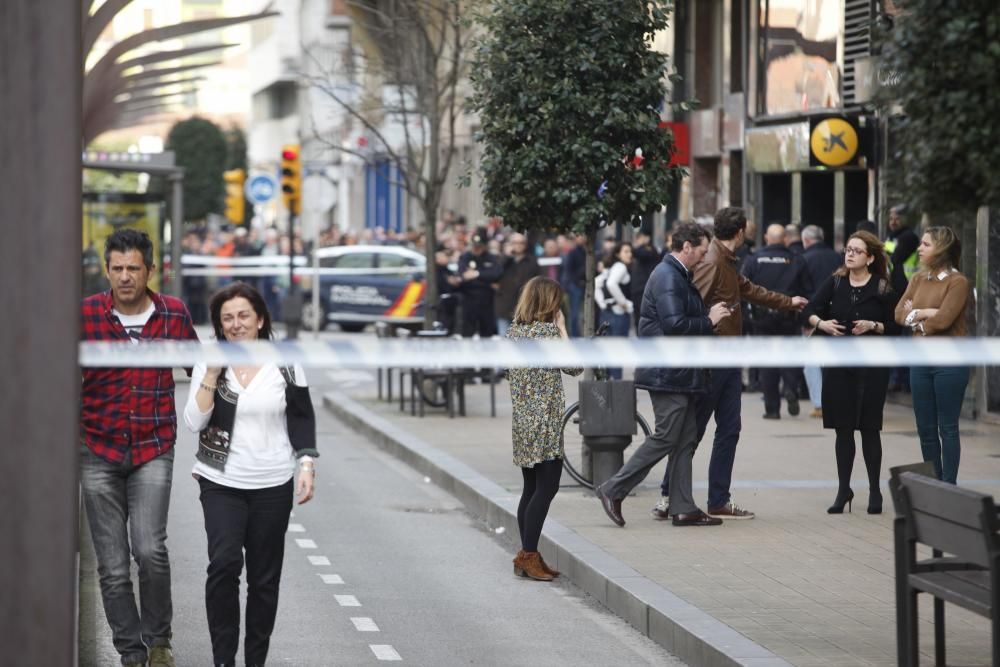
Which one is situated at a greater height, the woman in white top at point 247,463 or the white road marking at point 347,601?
the woman in white top at point 247,463

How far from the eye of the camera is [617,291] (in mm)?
23078

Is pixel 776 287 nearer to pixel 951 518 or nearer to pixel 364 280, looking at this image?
pixel 951 518

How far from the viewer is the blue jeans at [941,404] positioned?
457 inches

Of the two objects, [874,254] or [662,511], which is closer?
[662,511]

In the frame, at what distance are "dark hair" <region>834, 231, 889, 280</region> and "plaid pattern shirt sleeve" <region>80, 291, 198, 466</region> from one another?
19.3ft

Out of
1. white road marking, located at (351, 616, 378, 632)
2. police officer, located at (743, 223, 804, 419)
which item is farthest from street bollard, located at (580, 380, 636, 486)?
police officer, located at (743, 223, 804, 419)

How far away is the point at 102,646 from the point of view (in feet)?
27.1

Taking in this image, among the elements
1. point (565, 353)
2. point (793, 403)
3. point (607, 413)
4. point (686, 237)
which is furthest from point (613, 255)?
point (565, 353)

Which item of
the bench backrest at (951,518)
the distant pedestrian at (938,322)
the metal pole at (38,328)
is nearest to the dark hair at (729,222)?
the distant pedestrian at (938,322)

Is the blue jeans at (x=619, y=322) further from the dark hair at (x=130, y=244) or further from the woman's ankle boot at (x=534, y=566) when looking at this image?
the dark hair at (x=130, y=244)

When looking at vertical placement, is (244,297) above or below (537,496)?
above

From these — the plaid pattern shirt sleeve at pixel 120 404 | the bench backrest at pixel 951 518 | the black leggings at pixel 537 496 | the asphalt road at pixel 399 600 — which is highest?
the plaid pattern shirt sleeve at pixel 120 404

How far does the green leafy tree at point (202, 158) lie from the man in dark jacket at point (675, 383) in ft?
254

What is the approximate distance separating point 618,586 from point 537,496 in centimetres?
102
